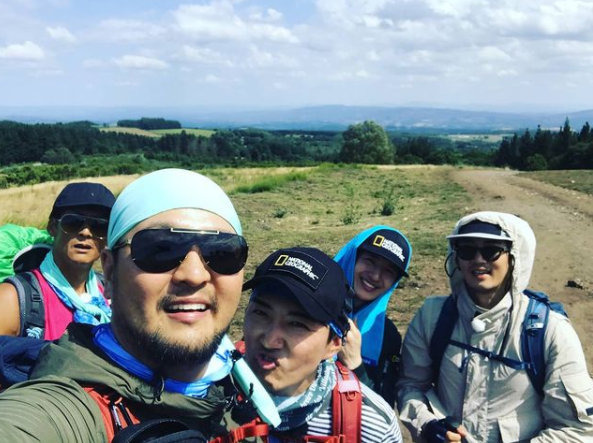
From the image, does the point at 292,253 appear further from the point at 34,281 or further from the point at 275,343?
the point at 34,281

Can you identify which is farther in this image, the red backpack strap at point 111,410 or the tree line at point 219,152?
the tree line at point 219,152

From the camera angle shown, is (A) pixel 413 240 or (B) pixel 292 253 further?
(A) pixel 413 240

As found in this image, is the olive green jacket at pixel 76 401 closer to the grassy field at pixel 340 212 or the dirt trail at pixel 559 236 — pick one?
Answer: the grassy field at pixel 340 212

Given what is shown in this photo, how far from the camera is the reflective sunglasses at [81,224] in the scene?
3.28 metres

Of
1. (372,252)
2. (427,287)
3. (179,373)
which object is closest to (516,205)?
(427,287)

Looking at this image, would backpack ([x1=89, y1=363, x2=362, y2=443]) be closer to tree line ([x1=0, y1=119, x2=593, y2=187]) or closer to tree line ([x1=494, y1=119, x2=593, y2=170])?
tree line ([x1=0, y1=119, x2=593, y2=187])

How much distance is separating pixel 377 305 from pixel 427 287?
15.5 ft

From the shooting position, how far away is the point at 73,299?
2.94 metres

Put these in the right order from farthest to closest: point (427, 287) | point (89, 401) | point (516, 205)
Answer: point (516, 205)
point (427, 287)
point (89, 401)

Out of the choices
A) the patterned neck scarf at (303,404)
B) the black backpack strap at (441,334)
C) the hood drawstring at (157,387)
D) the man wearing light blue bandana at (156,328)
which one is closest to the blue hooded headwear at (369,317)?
the black backpack strap at (441,334)

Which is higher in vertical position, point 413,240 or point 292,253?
point 292,253

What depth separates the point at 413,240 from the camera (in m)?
10.9

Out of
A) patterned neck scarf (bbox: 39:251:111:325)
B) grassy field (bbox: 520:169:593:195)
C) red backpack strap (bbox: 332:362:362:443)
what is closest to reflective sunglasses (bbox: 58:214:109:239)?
patterned neck scarf (bbox: 39:251:111:325)

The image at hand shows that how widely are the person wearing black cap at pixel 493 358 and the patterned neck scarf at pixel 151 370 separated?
154 centimetres
